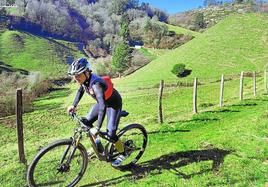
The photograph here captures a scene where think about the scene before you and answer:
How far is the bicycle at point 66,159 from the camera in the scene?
779 cm

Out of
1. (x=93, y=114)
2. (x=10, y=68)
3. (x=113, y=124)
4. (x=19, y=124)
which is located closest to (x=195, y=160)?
(x=113, y=124)

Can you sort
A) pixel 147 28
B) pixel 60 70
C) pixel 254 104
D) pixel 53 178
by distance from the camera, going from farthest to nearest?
pixel 147 28, pixel 60 70, pixel 254 104, pixel 53 178

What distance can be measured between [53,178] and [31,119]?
33.0 metres

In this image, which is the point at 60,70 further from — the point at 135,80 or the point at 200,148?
the point at 200,148

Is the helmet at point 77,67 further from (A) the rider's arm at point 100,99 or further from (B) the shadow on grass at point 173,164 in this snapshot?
(B) the shadow on grass at point 173,164

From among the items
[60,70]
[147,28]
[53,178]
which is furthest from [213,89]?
[147,28]

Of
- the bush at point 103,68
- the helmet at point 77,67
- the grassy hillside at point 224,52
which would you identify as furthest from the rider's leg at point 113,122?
the bush at point 103,68

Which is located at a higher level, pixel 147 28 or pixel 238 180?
pixel 147 28

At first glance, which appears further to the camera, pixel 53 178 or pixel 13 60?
pixel 13 60

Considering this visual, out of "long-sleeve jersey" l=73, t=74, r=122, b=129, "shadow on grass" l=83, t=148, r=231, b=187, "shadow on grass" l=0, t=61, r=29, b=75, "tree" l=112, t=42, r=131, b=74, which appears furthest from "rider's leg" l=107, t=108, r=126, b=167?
"shadow on grass" l=0, t=61, r=29, b=75

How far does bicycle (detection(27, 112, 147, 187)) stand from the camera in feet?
25.6

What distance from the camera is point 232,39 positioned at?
279 feet

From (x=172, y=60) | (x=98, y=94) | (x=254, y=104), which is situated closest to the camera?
(x=98, y=94)

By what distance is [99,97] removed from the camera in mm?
8016
